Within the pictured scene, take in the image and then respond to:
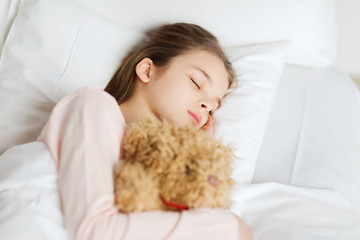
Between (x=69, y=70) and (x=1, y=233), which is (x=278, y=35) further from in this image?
(x=1, y=233)

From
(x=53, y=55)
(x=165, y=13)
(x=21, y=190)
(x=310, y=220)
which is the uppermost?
(x=165, y=13)

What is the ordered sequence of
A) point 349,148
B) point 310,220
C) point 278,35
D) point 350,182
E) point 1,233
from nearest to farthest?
point 1,233 < point 310,220 < point 350,182 < point 349,148 < point 278,35

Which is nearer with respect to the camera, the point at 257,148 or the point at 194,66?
the point at 194,66

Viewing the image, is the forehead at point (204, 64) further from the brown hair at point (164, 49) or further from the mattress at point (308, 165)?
the mattress at point (308, 165)

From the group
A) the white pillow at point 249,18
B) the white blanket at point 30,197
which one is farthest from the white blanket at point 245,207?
the white pillow at point 249,18

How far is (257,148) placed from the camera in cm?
125

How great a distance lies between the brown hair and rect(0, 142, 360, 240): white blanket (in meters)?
0.39

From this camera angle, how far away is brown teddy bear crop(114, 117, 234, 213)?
71 cm

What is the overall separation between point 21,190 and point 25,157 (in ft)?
0.24

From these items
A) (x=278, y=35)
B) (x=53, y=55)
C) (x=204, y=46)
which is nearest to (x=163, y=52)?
(x=204, y=46)

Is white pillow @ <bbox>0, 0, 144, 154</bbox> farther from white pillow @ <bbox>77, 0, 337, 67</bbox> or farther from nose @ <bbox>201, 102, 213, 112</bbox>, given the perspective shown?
nose @ <bbox>201, 102, 213, 112</bbox>

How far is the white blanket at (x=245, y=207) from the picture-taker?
2.52 feet

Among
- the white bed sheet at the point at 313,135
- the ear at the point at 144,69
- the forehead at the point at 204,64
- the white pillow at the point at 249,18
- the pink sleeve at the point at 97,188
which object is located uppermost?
the white pillow at the point at 249,18

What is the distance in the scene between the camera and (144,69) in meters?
1.19
